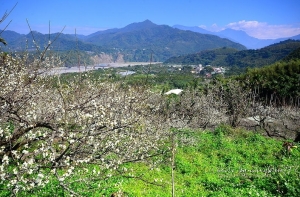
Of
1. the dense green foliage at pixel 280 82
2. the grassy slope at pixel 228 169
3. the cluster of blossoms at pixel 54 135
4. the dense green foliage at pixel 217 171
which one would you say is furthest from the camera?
the dense green foliage at pixel 280 82

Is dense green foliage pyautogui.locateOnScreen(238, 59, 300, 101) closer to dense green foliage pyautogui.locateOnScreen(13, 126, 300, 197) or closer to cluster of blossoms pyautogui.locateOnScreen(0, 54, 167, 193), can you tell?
dense green foliage pyautogui.locateOnScreen(13, 126, 300, 197)

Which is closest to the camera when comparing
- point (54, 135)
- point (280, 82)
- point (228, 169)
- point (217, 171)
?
point (54, 135)

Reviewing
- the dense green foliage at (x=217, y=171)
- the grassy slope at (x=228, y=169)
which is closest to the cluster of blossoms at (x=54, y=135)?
the dense green foliage at (x=217, y=171)

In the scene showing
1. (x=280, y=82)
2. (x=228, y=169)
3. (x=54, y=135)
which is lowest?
(x=228, y=169)

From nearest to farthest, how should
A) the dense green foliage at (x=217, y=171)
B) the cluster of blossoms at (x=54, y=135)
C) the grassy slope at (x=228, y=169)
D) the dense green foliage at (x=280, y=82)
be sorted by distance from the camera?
the cluster of blossoms at (x=54, y=135)
the dense green foliage at (x=217, y=171)
the grassy slope at (x=228, y=169)
the dense green foliage at (x=280, y=82)

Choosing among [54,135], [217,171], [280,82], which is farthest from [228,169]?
[280,82]

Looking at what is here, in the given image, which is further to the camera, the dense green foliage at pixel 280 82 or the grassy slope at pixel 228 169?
the dense green foliage at pixel 280 82

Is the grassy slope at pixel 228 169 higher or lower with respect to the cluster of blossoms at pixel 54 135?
lower

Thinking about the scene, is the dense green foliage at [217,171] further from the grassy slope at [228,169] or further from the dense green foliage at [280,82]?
the dense green foliage at [280,82]

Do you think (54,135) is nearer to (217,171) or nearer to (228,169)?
(217,171)

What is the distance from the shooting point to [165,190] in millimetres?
8523

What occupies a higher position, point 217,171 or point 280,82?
point 280,82

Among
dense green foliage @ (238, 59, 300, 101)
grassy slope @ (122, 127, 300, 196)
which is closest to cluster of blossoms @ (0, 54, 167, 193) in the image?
grassy slope @ (122, 127, 300, 196)

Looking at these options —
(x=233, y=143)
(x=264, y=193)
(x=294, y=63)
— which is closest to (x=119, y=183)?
(x=264, y=193)
